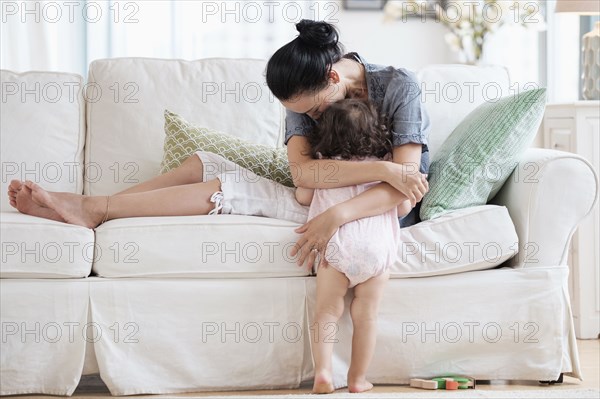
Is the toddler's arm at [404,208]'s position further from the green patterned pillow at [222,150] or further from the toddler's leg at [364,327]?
the green patterned pillow at [222,150]

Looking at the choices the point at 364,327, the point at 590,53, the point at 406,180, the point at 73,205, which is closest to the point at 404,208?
the point at 406,180

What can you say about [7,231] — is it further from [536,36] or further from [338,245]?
[536,36]

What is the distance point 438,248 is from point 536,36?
2494mm

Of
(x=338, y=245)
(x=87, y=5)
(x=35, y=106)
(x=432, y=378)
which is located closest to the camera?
(x=338, y=245)

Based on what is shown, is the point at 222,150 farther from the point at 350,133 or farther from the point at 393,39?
the point at 393,39

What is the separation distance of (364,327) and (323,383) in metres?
0.18

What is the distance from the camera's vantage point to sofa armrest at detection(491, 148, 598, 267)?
89.4 inches

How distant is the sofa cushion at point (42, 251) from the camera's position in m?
2.16

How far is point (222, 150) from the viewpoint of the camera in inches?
102

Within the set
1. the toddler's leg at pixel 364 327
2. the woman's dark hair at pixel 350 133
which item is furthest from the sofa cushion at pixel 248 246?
the woman's dark hair at pixel 350 133


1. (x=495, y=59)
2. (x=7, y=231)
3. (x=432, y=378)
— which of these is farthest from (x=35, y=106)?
(x=495, y=59)

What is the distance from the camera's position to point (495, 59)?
4406mm

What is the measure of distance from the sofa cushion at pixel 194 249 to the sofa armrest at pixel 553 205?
60 cm

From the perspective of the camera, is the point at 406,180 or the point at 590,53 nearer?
the point at 406,180
